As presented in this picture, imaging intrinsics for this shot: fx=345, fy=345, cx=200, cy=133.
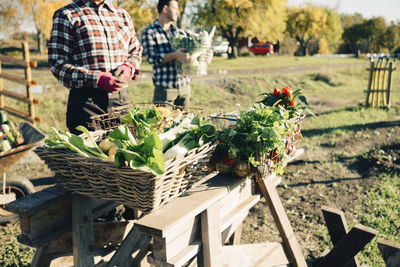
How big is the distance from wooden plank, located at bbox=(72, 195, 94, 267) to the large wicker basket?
0.16m

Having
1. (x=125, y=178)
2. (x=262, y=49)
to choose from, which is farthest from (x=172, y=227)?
(x=262, y=49)

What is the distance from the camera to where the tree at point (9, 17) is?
23516 mm

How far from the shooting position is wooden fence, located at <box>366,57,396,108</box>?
11.1 meters

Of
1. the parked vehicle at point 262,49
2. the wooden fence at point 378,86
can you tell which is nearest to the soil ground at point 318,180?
the wooden fence at point 378,86

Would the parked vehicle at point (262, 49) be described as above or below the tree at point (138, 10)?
below

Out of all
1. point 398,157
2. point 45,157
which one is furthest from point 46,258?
point 398,157

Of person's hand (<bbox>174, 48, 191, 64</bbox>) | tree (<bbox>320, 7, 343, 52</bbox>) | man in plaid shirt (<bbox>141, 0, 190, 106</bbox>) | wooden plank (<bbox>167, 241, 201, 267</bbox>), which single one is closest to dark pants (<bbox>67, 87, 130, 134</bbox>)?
person's hand (<bbox>174, 48, 191, 64</bbox>)

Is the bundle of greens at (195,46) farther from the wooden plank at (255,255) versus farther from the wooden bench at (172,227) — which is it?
the wooden plank at (255,255)

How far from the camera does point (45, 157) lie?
1.76 metres

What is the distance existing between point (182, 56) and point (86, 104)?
102 cm

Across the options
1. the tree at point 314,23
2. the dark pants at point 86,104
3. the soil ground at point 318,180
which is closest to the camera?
the dark pants at point 86,104

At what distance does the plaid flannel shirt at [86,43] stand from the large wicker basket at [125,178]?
104 centimetres

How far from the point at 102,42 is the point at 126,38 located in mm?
271

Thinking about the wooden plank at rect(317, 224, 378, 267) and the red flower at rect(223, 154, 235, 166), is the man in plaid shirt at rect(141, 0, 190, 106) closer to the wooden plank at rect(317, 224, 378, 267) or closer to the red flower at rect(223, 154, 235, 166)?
the red flower at rect(223, 154, 235, 166)
